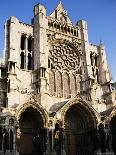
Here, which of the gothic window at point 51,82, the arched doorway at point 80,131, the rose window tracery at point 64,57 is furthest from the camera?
the rose window tracery at point 64,57

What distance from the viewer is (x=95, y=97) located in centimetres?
2820

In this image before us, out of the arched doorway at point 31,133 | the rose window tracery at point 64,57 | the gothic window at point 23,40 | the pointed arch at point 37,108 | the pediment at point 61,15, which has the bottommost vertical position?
the arched doorway at point 31,133

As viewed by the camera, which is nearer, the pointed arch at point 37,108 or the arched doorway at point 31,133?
the pointed arch at point 37,108

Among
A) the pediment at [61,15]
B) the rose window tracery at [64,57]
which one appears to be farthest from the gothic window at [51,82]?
the pediment at [61,15]

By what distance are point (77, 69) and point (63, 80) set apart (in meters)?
2.72

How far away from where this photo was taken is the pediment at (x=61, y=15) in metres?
32.3

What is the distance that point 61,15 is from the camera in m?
32.8

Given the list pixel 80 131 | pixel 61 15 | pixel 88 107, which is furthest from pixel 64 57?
pixel 80 131

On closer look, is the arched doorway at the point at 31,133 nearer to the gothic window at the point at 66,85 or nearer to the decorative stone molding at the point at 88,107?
the decorative stone molding at the point at 88,107

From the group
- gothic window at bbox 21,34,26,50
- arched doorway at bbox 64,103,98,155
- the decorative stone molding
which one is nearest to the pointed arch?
the decorative stone molding

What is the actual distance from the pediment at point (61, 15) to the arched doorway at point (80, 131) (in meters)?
12.7

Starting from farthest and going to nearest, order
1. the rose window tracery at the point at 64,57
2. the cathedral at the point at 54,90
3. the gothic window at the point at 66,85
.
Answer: the rose window tracery at the point at 64,57, the gothic window at the point at 66,85, the cathedral at the point at 54,90

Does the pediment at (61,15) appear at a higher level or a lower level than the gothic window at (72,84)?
higher

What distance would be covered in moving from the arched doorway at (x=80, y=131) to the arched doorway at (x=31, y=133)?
319 centimetres
